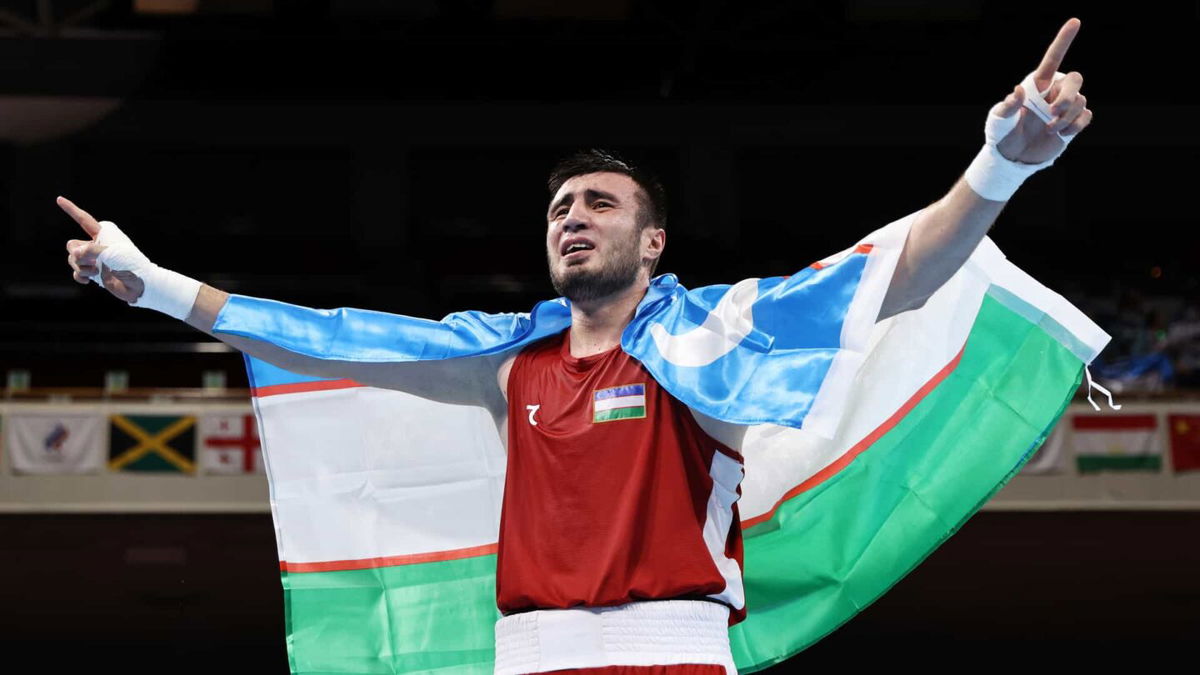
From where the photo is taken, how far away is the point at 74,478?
23.4 ft

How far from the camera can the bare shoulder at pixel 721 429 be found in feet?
6.97

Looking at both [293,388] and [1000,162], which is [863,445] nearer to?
[1000,162]

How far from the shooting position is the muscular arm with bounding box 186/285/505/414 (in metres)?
2.33

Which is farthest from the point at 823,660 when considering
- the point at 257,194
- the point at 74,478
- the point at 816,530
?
the point at 257,194

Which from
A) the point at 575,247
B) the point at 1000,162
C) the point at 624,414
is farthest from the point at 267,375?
the point at 1000,162

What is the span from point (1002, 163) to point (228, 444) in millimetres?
6042

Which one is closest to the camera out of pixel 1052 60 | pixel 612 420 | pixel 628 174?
pixel 1052 60

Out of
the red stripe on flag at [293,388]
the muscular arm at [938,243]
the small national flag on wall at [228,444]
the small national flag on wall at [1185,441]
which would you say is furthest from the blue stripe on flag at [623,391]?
the small national flag on wall at [1185,441]

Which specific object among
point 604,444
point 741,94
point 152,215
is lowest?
point 604,444

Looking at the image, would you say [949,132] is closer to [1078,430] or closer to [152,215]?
[1078,430]

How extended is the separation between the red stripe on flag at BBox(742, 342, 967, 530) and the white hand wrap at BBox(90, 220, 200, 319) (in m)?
1.16

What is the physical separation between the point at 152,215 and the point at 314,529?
30.8 feet

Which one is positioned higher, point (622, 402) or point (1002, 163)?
point (1002, 163)

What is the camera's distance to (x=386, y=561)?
2.56m
